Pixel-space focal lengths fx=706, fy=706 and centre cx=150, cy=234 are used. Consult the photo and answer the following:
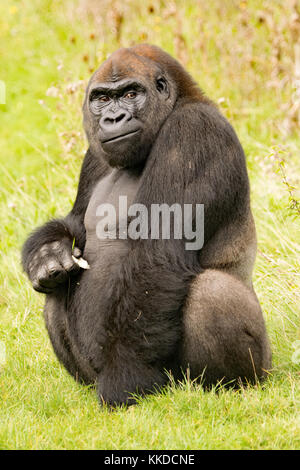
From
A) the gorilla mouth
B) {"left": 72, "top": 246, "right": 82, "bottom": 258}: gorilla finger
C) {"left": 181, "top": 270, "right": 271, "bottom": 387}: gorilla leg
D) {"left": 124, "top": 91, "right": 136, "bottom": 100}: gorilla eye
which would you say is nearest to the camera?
{"left": 181, "top": 270, "right": 271, "bottom": 387}: gorilla leg

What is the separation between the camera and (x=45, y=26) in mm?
11602

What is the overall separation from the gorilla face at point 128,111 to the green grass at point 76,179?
74cm

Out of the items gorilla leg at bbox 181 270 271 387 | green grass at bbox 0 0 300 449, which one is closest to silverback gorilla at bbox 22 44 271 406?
gorilla leg at bbox 181 270 271 387

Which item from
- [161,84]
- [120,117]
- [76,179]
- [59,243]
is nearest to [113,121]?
[120,117]

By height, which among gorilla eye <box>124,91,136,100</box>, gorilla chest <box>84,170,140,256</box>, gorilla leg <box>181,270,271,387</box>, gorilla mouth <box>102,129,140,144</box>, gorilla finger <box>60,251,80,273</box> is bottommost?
gorilla leg <box>181,270,271,387</box>

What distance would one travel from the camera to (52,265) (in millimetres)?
3924

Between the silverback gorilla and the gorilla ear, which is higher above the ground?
the gorilla ear

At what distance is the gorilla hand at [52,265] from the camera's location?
3.92m

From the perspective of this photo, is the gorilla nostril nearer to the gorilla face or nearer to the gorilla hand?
the gorilla face

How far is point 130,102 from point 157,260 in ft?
3.03

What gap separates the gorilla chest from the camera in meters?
3.96

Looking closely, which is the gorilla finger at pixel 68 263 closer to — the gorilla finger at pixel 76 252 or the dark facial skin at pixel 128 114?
the gorilla finger at pixel 76 252

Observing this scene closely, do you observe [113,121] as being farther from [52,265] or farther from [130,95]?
[52,265]

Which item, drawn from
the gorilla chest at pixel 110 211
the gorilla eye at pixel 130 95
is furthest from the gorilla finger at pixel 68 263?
the gorilla eye at pixel 130 95
